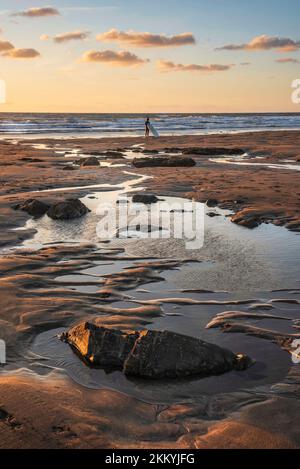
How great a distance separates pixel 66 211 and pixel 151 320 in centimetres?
581

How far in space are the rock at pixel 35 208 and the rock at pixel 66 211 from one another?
276 mm

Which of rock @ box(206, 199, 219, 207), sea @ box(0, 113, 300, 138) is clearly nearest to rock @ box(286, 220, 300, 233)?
rock @ box(206, 199, 219, 207)

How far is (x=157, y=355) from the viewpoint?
4258mm

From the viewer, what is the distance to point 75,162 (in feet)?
71.3

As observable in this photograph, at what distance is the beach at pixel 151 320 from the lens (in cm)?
356

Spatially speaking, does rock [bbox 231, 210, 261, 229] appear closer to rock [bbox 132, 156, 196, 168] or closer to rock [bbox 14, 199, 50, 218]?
rock [bbox 14, 199, 50, 218]

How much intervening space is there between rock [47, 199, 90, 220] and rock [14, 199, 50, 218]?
28 cm

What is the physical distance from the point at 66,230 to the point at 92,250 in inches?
67.0

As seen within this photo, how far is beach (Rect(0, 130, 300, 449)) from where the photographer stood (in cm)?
356

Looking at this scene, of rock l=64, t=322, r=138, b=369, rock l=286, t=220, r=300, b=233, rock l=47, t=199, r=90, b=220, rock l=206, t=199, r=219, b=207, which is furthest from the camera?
rock l=206, t=199, r=219, b=207

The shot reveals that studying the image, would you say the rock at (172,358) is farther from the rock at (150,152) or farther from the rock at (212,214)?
the rock at (150,152)

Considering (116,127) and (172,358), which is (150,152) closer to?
(172,358)

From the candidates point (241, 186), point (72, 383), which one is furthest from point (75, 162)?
point (72, 383)

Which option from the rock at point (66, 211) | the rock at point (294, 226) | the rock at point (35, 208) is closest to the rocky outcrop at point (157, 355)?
the rock at point (294, 226)
